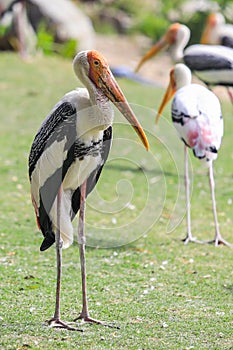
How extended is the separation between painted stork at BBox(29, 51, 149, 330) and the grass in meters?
0.32

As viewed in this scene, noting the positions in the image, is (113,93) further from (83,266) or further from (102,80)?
(83,266)

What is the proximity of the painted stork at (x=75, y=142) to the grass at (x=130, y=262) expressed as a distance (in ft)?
1.05

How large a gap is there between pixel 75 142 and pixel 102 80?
39cm

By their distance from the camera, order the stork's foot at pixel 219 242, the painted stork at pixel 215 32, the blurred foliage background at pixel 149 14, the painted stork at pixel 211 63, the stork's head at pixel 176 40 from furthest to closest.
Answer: the blurred foliage background at pixel 149 14 < the painted stork at pixel 215 32 < the stork's head at pixel 176 40 < the painted stork at pixel 211 63 < the stork's foot at pixel 219 242

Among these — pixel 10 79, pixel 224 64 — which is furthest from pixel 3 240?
pixel 10 79

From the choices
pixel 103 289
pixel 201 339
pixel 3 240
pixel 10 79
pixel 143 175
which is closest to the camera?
pixel 201 339

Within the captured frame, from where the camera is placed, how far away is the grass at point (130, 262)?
4.39m

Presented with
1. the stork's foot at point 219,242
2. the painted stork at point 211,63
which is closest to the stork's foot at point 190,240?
the stork's foot at point 219,242

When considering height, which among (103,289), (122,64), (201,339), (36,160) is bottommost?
(122,64)

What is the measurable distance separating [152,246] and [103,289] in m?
1.26

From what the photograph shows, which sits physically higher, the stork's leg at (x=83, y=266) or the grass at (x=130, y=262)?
the stork's leg at (x=83, y=266)

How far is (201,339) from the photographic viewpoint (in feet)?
14.2

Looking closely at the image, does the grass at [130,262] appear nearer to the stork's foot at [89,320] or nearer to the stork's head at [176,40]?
the stork's foot at [89,320]

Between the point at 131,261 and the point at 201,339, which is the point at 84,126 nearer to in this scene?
the point at 201,339
